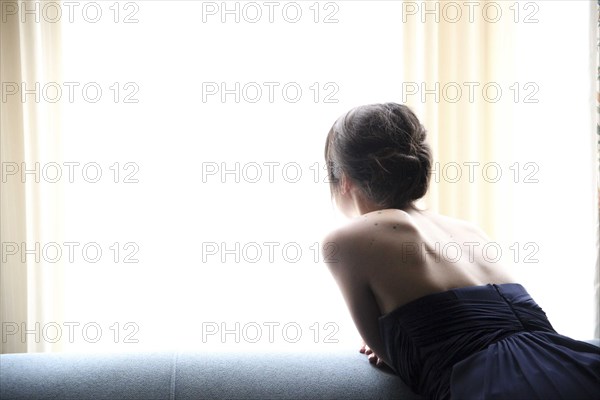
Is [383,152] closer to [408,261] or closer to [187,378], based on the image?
[408,261]

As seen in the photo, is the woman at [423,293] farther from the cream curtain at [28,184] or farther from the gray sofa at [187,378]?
the cream curtain at [28,184]

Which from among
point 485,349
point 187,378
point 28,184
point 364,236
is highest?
point 28,184

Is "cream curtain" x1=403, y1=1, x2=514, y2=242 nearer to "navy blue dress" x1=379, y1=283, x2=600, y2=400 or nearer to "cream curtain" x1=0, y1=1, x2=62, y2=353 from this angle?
"navy blue dress" x1=379, y1=283, x2=600, y2=400

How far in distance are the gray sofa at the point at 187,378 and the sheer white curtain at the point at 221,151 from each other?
547 mm

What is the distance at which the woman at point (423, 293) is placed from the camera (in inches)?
48.9

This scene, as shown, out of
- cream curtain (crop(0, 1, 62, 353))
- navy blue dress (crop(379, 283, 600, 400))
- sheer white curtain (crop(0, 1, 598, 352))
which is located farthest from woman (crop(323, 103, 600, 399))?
cream curtain (crop(0, 1, 62, 353))

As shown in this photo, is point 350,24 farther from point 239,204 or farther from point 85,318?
point 85,318

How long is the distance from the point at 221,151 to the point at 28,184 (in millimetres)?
638

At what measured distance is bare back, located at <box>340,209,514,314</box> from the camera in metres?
1.36

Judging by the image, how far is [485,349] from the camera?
4.24 ft

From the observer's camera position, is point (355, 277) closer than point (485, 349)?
No

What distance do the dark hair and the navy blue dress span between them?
301 millimetres

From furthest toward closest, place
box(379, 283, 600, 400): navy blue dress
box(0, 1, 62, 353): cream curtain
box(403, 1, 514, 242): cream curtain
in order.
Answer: box(403, 1, 514, 242): cream curtain
box(0, 1, 62, 353): cream curtain
box(379, 283, 600, 400): navy blue dress

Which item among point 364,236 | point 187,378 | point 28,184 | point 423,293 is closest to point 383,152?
point 364,236
